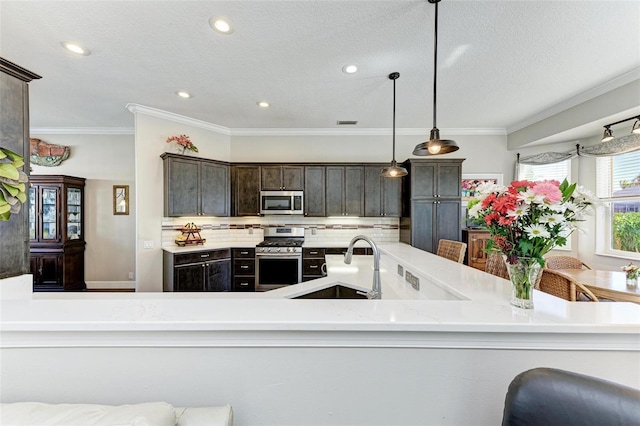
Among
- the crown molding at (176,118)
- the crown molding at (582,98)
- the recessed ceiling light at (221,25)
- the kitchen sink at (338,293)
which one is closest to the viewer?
the kitchen sink at (338,293)

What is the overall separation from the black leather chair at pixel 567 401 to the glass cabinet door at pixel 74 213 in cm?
597

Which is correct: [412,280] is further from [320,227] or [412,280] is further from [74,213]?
[74,213]

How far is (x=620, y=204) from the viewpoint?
3.39 meters


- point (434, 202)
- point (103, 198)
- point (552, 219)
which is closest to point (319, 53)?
point (552, 219)

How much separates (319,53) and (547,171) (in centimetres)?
441

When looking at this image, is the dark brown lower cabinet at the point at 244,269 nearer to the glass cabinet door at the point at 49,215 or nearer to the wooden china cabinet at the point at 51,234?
the wooden china cabinet at the point at 51,234

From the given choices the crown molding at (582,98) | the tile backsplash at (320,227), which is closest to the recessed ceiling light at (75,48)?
the tile backsplash at (320,227)

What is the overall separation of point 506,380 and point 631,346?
0.40 metres

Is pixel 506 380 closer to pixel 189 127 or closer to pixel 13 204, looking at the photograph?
pixel 13 204

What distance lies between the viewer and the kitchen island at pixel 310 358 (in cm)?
78

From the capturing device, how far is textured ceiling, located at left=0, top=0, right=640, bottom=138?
1.88m

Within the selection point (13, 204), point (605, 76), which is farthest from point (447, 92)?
point (13, 204)

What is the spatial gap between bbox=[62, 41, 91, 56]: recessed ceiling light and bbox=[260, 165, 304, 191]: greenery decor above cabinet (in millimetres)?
2438

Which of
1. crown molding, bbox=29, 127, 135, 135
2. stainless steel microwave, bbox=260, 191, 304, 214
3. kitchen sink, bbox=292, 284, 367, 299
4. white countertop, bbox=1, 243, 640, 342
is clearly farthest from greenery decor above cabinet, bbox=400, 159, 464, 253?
crown molding, bbox=29, 127, 135, 135
